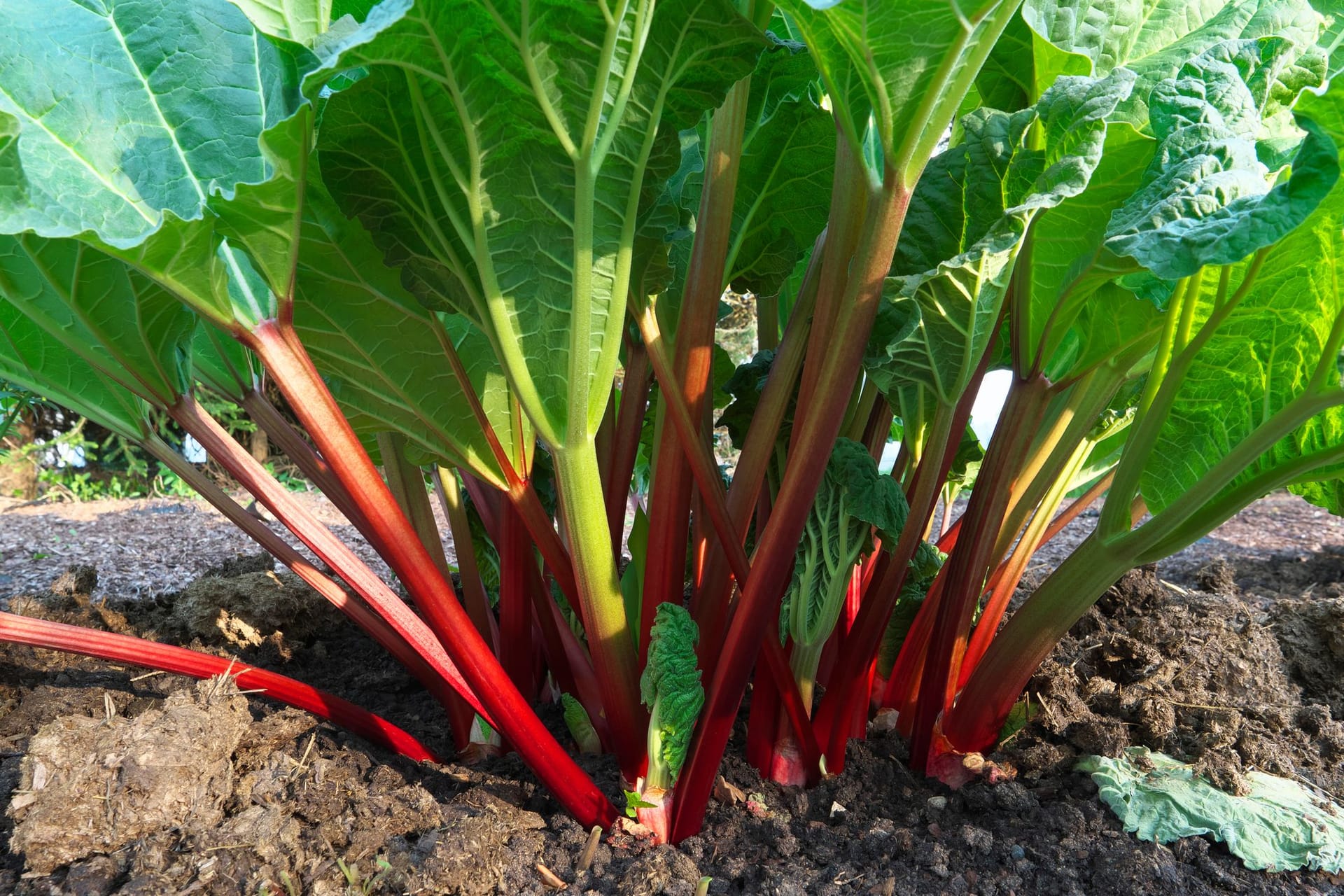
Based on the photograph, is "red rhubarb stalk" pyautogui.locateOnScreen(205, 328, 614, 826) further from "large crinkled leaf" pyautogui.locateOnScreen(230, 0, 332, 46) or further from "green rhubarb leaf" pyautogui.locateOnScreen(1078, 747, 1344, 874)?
"green rhubarb leaf" pyautogui.locateOnScreen(1078, 747, 1344, 874)

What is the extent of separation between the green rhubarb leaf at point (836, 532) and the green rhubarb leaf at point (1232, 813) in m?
0.60

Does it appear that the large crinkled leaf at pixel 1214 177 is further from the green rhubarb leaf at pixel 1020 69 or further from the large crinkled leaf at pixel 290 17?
the large crinkled leaf at pixel 290 17

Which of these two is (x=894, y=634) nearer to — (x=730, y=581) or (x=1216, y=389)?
(x=730, y=581)

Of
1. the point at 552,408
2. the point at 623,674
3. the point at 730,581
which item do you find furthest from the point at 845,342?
the point at 623,674

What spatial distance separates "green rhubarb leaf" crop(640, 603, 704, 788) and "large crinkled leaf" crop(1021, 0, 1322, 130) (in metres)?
1.01

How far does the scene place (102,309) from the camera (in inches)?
52.3

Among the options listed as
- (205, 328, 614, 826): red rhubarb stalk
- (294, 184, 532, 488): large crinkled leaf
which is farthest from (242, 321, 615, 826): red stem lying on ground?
(294, 184, 532, 488): large crinkled leaf

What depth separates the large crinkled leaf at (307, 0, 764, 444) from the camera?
1019 millimetres

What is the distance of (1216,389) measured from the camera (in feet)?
4.40

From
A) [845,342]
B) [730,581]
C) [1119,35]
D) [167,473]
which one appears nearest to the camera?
[845,342]

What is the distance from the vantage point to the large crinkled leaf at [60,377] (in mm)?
1569

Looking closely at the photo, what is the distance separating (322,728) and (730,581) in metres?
0.81

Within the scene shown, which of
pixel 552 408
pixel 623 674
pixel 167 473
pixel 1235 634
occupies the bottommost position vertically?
pixel 167 473

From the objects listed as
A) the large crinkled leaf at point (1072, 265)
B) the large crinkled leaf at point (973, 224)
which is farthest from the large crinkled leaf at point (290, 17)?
the large crinkled leaf at point (1072, 265)
